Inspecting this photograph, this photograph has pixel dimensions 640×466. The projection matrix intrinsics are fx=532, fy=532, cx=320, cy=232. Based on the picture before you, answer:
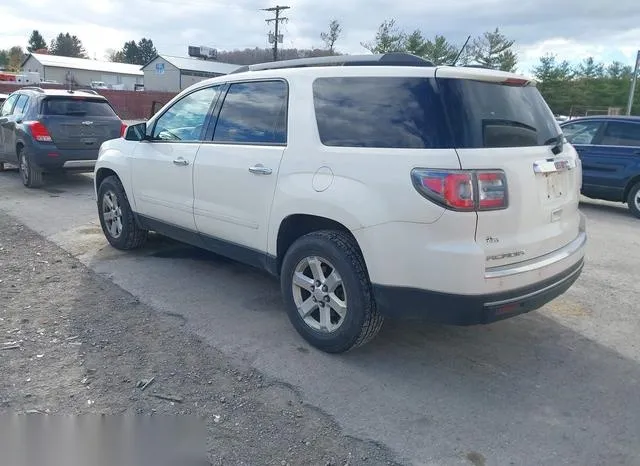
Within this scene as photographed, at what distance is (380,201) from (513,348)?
1.62 m

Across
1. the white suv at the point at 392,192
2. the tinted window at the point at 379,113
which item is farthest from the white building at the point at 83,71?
the tinted window at the point at 379,113

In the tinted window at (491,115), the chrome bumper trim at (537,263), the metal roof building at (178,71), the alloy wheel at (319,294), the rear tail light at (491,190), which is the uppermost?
the metal roof building at (178,71)

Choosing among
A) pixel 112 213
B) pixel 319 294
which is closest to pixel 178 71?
pixel 112 213

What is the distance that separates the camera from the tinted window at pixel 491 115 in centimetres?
307

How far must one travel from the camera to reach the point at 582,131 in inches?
386

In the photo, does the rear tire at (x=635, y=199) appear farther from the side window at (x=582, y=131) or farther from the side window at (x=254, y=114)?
the side window at (x=254, y=114)

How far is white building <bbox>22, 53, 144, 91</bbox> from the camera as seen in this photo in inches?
3000

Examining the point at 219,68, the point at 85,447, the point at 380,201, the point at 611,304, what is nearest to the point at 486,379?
the point at 380,201

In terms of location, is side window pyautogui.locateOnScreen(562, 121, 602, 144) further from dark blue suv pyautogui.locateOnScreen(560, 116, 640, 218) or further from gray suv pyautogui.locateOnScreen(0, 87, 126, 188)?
gray suv pyautogui.locateOnScreen(0, 87, 126, 188)

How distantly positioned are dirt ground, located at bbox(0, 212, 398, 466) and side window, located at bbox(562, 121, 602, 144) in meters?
8.44

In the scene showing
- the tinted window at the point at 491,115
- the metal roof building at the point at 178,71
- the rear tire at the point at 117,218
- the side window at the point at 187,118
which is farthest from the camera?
the metal roof building at the point at 178,71

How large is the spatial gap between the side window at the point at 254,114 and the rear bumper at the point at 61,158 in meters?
6.40

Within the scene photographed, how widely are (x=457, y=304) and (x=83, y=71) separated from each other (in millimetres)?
85432

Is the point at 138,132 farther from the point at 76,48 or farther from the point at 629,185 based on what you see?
the point at 76,48
